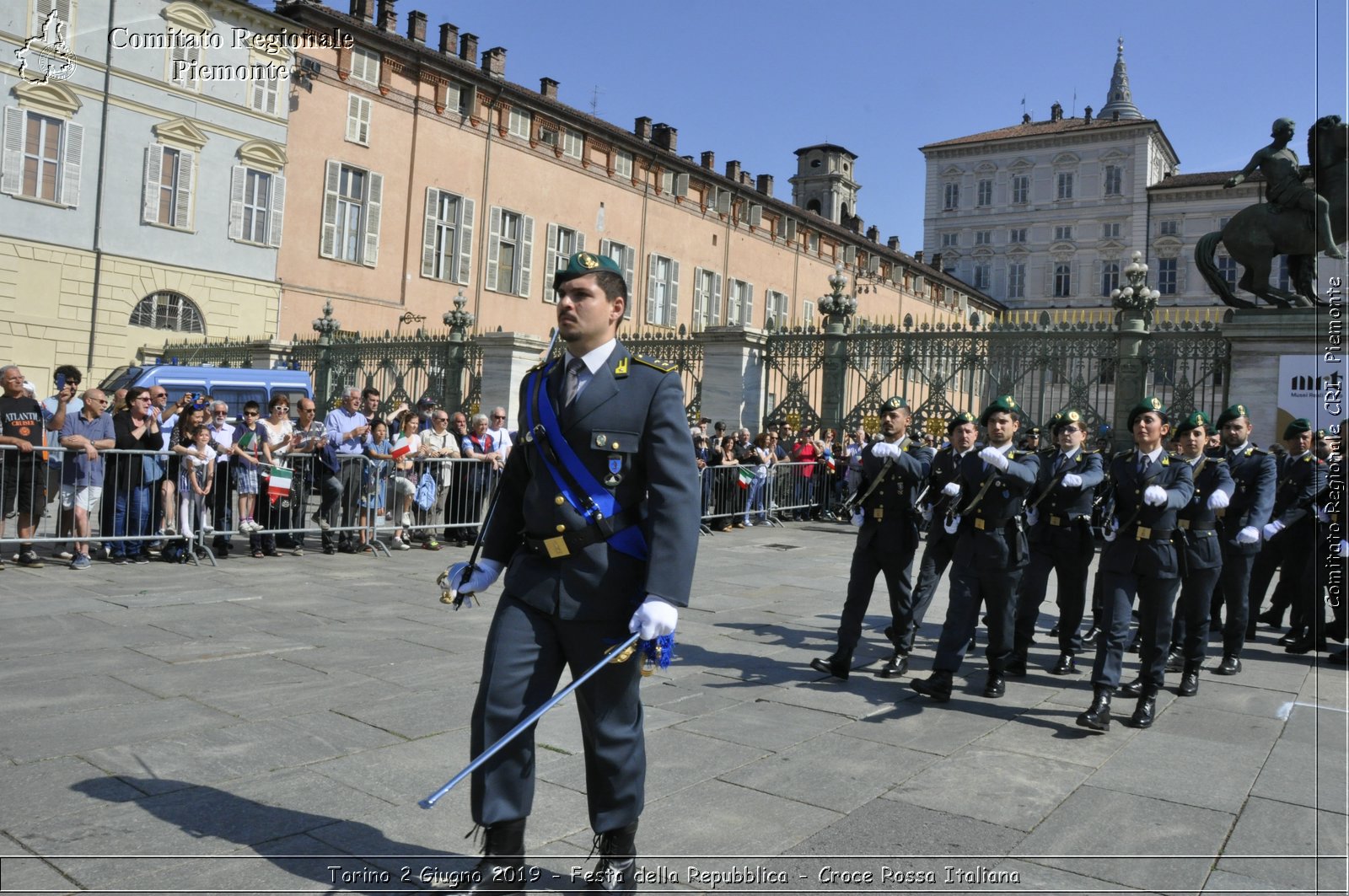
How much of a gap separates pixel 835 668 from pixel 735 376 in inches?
477

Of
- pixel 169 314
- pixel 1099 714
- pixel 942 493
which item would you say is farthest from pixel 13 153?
pixel 1099 714

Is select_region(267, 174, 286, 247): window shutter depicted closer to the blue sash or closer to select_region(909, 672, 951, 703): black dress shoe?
select_region(909, 672, 951, 703): black dress shoe

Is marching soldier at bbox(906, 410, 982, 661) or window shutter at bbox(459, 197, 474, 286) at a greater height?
window shutter at bbox(459, 197, 474, 286)

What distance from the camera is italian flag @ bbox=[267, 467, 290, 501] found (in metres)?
11.0

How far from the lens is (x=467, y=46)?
111 ft

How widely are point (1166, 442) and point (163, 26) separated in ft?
80.8

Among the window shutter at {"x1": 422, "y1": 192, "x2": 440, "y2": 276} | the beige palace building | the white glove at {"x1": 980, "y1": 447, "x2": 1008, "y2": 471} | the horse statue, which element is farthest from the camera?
the window shutter at {"x1": 422, "y1": 192, "x2": 440, "y2": 276}

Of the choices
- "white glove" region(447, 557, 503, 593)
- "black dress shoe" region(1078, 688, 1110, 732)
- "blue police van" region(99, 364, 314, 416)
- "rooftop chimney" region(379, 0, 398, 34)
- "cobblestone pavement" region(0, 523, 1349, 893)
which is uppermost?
"rooftop chimney" region(379, 0, 398, 34)

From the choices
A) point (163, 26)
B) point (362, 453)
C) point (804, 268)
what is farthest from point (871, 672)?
point (804, 268)

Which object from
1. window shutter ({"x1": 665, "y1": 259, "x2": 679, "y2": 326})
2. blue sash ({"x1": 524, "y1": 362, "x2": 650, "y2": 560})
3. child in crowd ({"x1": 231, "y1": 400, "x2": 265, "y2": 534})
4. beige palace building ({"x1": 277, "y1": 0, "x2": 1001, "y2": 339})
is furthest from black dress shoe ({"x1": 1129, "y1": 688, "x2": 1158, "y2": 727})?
window shutter ({"x1": 665, "y1": 259, "x2": 679, "y2": 326})

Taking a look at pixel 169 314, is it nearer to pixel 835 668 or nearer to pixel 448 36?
pixel 448 36

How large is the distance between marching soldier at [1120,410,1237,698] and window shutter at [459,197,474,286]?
27.3 metres

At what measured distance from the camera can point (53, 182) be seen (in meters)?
23.9

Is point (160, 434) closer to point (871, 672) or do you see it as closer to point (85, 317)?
point (871, 672)
